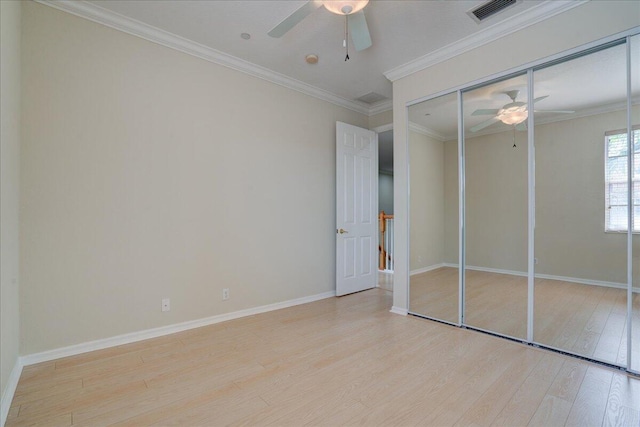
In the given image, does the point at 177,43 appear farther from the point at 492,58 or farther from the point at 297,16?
the point at 492,58

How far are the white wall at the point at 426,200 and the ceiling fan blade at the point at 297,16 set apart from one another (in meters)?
1.96

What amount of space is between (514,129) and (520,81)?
1.44 ft

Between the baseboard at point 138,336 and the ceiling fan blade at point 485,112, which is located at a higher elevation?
the ceiling fan blade at point 485,112

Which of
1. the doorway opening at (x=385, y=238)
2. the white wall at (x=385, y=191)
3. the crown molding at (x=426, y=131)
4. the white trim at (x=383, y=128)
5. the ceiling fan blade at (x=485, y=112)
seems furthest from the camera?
the white wall at (x=385, y=191)

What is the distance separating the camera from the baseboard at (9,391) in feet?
5.43

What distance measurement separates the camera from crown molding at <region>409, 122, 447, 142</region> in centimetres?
338

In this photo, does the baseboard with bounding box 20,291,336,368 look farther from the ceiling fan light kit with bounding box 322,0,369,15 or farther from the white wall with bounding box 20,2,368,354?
the ceiling fan light kit with bounding box 322,0,369,15

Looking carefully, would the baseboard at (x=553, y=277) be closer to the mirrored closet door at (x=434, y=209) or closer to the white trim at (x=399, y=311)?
the mirrored closet door at (x=434, y=209)

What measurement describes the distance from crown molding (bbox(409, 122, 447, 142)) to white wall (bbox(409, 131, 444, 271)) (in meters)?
0.04

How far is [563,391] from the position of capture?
1940mm

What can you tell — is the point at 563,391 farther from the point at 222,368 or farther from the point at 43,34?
the point at 43,34

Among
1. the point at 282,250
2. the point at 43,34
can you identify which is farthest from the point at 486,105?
the point at 43,34

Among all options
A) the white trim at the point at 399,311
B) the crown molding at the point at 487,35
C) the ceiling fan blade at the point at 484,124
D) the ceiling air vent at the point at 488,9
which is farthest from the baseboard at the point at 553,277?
the ceiling air vent at the point at 488,9

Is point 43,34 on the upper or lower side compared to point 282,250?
upper
